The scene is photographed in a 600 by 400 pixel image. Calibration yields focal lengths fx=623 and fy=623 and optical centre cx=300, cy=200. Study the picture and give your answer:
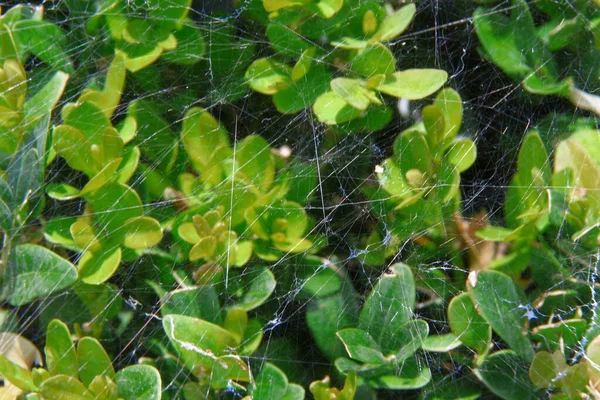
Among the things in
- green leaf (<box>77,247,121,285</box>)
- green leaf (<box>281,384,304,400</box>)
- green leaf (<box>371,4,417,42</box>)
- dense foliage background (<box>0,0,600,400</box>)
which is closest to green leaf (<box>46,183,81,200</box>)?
dense foliage background (<box>0,0,600,400</box>)

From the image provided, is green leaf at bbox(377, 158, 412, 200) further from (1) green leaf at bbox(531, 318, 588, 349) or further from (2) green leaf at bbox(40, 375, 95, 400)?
(2) green leaf at bbox(40, 375, 95, 400)

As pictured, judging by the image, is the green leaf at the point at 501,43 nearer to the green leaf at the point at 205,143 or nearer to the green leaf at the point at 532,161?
the green leaf at the point at 532,161

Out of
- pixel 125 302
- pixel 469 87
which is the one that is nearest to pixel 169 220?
pixel 125 302

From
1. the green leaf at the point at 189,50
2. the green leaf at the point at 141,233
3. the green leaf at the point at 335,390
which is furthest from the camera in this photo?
the green leaf at the point at 189,50

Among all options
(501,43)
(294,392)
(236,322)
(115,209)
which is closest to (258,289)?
(236,322)

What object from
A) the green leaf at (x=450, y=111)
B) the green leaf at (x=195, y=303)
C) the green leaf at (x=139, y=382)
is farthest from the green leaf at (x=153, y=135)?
the green leaf at (x=450, y=111)
